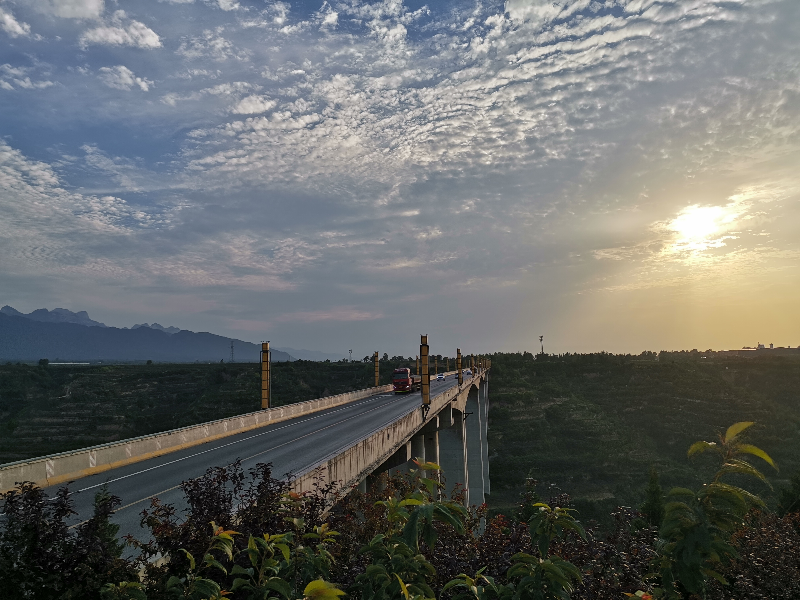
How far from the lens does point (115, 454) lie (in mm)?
17766

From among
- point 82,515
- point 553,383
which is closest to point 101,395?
point 553,383

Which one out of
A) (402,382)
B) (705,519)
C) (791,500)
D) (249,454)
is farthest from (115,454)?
(402,382)

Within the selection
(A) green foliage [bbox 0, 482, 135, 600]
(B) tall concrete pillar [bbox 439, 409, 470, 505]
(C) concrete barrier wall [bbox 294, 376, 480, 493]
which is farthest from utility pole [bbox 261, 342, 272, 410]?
(A) green foliage [bbox 0, 482, 135, 600]

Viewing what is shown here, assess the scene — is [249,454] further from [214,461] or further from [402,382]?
[402,382]

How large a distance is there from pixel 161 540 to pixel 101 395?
113508 mm

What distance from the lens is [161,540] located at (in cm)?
502

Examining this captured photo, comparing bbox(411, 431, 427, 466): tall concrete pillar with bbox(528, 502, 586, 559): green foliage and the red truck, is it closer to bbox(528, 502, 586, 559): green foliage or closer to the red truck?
bbox(528, 502, 586, 559): green foliage

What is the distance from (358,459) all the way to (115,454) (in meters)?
9.59

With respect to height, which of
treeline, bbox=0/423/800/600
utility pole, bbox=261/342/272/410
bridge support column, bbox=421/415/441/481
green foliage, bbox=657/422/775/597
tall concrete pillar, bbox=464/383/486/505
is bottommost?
tall concrete pillar, bbox=464/383/486/505

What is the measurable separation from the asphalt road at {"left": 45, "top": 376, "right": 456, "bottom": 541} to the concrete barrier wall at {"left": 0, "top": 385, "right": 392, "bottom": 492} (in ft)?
1.17

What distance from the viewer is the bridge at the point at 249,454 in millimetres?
12227

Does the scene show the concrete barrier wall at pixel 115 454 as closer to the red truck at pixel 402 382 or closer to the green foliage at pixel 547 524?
the green foliage at pixel 547 524

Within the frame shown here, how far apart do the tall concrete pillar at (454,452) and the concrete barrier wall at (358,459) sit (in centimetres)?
1918

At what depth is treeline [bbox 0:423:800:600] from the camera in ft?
11.3
